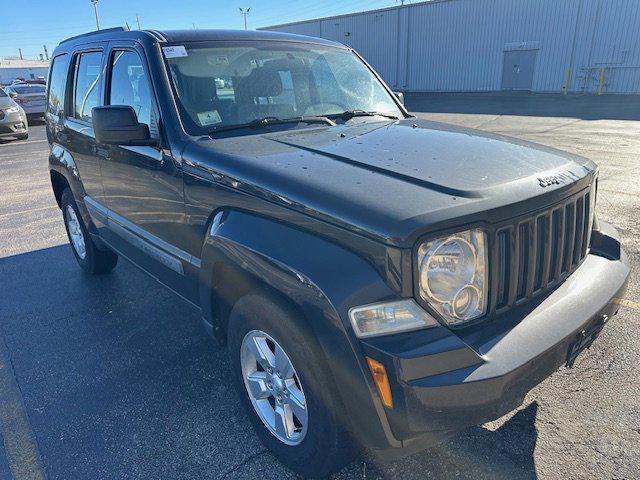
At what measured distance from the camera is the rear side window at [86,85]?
11.6 ft

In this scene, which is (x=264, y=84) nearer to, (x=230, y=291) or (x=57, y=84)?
(x=230, y=291)

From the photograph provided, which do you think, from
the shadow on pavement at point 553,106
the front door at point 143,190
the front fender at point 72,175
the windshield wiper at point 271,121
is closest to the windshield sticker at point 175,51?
the front door at point 143,190

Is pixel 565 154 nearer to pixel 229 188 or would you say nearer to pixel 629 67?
pixel 229 188

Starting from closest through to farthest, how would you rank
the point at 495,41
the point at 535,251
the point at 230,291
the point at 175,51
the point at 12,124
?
the point at 535,251 < the point at 230,291 < the point at 175,51 < the point at 12,124 < the point at 495,41

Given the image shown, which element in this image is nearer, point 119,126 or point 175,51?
point 119,126

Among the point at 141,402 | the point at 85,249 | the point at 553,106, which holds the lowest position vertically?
the point at 553,106

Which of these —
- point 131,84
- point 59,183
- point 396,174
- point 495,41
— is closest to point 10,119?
point 59,183

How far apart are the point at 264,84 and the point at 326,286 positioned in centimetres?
175

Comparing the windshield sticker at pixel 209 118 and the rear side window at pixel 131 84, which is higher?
the rear side window at pixel 131 84

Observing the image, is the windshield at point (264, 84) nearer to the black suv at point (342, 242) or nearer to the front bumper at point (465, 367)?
the black suv at point (342, 242)

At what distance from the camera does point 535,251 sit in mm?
1914

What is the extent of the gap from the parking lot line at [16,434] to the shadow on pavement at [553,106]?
669 inches

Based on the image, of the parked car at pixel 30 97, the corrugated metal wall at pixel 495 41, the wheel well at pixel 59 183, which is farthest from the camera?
the corrugated metal wall at pixel 495 41

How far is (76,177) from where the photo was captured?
4.04m
